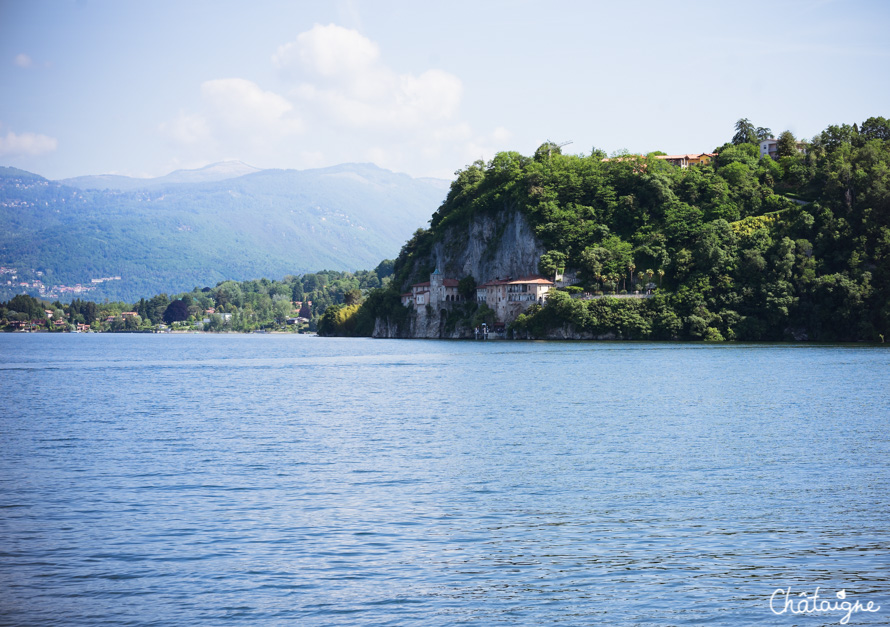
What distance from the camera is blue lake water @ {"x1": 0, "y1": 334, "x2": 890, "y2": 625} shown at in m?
14.5

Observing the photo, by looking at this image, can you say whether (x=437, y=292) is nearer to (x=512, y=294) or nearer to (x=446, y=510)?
(x=512, y=294)

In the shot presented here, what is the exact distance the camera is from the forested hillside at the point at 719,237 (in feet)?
390

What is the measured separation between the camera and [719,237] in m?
130

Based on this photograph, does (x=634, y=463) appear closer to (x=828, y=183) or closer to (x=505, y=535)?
(x=505, y=535)

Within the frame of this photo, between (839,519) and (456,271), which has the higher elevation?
(456,271)

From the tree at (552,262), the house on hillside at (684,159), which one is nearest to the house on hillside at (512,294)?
the tree at (552,262)

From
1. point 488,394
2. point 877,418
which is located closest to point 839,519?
point 877,418

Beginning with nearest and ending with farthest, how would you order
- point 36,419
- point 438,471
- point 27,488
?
point 27,488 < point 438,471 < point 36,419

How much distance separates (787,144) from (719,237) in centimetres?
4090

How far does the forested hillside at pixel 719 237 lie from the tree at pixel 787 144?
0.25 metres

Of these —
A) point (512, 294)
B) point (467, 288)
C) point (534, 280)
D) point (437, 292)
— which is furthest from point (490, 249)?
point (534, 280)

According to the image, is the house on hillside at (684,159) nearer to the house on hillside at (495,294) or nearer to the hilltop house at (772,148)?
the hilltop house at (772,148)

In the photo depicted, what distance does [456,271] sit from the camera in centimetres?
16962

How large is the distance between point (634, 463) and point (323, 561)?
1367 cm
